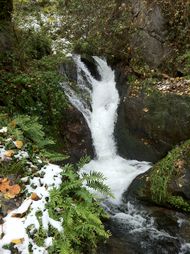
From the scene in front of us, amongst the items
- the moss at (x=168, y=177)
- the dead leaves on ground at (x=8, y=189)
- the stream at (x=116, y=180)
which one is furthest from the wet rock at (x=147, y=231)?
the dead leaves on ground at (x=8, y=189)

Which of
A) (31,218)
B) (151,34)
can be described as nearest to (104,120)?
(151,34)

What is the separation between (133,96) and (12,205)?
264 inches

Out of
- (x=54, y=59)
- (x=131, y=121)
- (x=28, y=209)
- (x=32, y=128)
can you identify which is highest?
(x=54, y=59)

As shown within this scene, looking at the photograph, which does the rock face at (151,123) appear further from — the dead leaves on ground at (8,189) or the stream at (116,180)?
the dead leaves on ground at (8,189)

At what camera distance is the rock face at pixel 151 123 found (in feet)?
30.0

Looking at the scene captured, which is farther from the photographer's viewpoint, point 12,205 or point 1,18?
point 1,18

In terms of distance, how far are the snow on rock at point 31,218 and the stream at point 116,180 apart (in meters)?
1.02

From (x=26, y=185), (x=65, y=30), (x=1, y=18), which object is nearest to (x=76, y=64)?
(x=1, y=18)

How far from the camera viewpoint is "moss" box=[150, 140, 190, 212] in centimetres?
753

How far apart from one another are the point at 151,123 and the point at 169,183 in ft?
7.24

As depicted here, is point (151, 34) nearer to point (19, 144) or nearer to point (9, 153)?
point (19, 144)

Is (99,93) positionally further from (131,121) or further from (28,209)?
(28,209)

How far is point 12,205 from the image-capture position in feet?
14.1

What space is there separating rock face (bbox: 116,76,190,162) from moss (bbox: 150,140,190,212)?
79 centimetres
